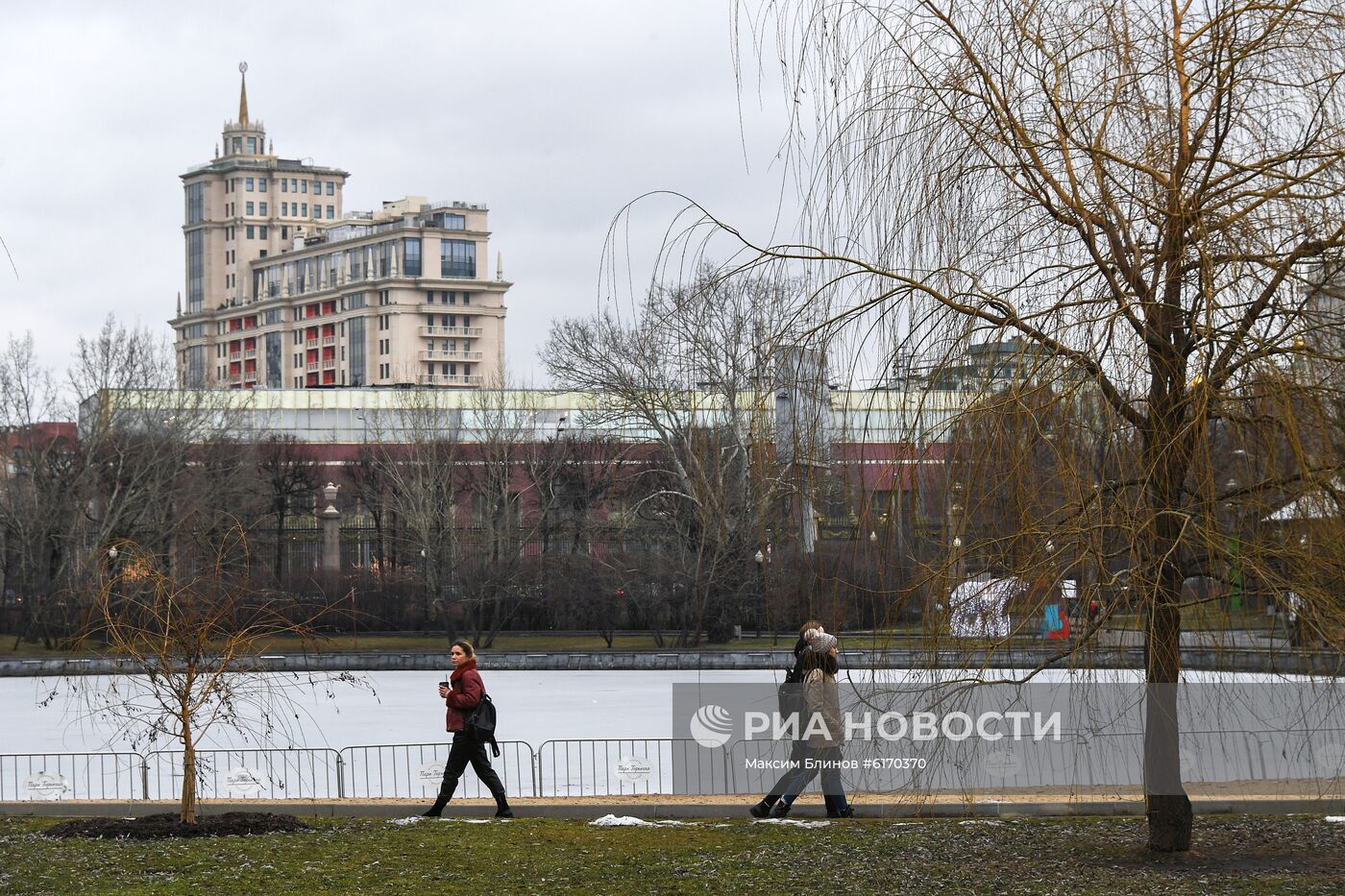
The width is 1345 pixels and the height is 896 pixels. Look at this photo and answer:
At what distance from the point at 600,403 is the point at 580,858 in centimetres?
4032

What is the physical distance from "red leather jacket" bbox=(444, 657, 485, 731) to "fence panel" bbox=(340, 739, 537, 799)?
1.21 metres

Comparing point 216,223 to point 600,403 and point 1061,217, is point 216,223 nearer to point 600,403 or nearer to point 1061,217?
point 600,403

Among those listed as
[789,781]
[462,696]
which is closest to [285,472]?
[462,696]

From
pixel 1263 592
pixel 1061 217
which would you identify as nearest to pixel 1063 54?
pixel 1061 217

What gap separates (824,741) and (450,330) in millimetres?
126574

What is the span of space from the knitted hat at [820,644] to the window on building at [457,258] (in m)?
126

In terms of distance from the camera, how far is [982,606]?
27.7 ft

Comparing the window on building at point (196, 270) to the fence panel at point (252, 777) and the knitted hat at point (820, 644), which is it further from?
the knitted hat at point (820, 644)

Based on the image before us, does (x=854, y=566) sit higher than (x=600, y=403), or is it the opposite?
(x=600, y=403)

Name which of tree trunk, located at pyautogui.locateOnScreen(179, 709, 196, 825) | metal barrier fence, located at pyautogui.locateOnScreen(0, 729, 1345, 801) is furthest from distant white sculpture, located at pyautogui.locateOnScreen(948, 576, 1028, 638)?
tree trunk, located at pyautogui.locateOnScreen(179, 709, 196, 825)

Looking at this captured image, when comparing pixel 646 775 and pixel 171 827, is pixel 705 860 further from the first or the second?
pixel 646 775

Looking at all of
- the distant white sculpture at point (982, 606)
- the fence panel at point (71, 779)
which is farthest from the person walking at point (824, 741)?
the fence panel at point (71, 779)

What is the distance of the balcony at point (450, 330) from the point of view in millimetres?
135087

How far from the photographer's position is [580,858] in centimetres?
1038
